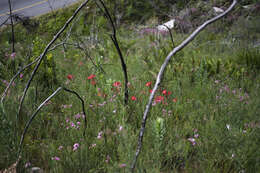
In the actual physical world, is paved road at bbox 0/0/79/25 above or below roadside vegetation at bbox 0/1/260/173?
above

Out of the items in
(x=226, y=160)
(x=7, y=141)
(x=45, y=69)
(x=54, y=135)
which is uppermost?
(x=45, y=69)

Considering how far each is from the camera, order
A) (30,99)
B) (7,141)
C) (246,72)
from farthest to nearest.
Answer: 1. (246,72)
2. (30,99)
3. (7,141)

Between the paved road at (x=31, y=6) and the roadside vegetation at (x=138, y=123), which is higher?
the paved road at (x=31, y=6)

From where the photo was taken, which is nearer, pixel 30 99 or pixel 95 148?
pixel 95 148

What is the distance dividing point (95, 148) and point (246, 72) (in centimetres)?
239

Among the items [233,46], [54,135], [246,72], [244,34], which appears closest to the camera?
[54,135]

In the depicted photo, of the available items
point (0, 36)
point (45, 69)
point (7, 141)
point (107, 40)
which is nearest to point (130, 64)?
point (45, 69)

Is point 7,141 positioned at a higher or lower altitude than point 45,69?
lower

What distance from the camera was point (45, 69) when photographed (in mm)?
2586

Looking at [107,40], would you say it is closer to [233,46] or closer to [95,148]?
[233,46]

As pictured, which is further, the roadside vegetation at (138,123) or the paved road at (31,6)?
the paved road at (31,6)

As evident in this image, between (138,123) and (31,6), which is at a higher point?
(31,6)

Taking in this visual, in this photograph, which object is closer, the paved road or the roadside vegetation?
the roadside vegetation

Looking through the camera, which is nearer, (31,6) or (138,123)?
(138,123)
